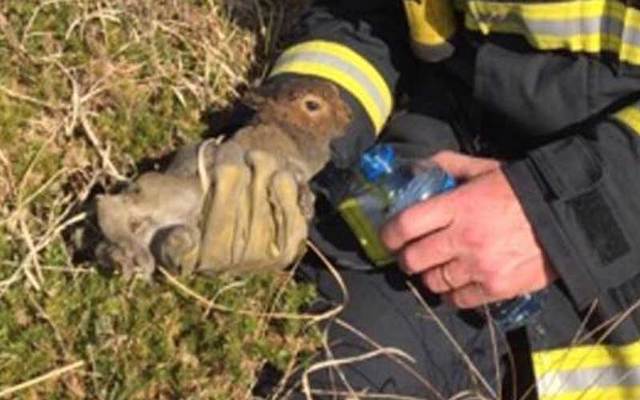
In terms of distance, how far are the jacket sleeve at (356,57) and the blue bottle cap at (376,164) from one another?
5cm

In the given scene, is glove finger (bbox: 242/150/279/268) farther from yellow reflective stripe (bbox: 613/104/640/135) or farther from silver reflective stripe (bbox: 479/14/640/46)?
yellow reflective stripe (bbox: 613/104/640/135)

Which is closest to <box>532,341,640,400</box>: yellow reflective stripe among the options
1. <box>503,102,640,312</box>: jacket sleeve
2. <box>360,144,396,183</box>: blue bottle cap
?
<box>503,102,640,312</box>: jacket sleeve

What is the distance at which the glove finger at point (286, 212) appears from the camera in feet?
9.16

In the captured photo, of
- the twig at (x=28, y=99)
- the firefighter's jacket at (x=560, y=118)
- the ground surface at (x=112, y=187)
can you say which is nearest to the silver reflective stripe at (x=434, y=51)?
the firefighter's jacket at (x=560, y=118)

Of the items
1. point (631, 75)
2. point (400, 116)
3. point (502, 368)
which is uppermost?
point (631, 75)

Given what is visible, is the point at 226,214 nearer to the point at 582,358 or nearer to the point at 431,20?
the point at 431,20

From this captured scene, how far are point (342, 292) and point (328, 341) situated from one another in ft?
0.33

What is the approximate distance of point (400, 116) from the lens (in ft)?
10.4

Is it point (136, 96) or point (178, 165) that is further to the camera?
point (136, 96)

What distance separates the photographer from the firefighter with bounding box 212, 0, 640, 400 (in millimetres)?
2686

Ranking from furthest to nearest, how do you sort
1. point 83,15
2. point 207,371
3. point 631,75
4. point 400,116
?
point 83,15 < point 400,116 < point 207,371 < point 631,75

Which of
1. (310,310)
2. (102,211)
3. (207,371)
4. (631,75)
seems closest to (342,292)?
A: (310,310)

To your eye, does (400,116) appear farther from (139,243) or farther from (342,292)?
(139,243)

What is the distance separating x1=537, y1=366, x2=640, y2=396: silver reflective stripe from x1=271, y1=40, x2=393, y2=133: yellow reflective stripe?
614mm
